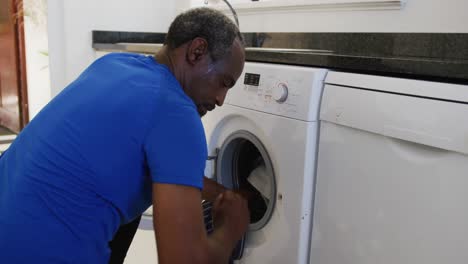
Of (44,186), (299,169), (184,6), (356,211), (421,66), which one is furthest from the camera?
(184,6)

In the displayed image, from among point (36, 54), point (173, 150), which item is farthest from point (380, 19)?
point (36, 54)

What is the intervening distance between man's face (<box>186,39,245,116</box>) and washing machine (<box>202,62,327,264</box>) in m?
0.31

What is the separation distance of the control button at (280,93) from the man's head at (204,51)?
1.05 ft

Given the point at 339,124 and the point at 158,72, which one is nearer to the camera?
the point at 158,72

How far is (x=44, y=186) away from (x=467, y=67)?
79cm

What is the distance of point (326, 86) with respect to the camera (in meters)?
1.09

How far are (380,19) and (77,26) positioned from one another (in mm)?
1724

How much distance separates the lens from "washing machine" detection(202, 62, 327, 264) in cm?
112

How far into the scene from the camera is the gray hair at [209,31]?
0.81 m

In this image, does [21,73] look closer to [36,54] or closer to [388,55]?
[36,54]

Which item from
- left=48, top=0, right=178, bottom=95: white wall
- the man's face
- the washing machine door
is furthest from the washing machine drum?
left=48, top=0, right=178, bottom=95: white wall

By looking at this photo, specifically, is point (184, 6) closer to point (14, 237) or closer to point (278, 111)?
point (278, 111)

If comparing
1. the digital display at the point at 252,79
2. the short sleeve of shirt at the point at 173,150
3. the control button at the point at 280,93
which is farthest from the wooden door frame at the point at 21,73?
the short sleeve of shirt at the point at 173,150

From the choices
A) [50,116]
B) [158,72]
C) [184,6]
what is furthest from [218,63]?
[184,6]
